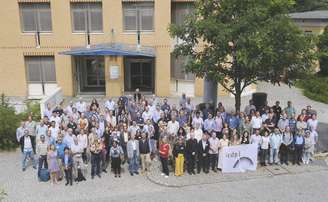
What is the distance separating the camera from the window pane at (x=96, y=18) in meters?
24.4

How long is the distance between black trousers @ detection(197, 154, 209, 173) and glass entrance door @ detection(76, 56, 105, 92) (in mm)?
14031

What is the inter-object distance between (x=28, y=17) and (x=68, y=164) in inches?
587

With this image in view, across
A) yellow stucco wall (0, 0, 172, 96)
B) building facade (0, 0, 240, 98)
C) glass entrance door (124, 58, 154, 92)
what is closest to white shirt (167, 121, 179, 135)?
building facade (0, 0, 240, 98)

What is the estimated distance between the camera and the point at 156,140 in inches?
577

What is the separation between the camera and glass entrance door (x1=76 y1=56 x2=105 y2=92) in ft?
85.4

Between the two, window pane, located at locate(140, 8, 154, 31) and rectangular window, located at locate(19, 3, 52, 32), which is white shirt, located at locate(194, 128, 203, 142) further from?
rectangular window, located at locate(19, 3, 52, 32)

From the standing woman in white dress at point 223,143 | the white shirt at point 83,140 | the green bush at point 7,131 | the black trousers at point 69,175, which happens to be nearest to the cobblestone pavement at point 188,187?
the black trousers at point 69,175

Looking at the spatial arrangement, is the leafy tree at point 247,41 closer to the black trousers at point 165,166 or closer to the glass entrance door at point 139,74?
the black trousers at point 165,166

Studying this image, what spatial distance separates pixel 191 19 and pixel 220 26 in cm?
133

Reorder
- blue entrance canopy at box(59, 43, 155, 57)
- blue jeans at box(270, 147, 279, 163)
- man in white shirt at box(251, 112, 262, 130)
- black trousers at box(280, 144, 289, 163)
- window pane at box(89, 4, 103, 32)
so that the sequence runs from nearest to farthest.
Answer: blue jeans at box(270, 147, 279, 163) → black trousers at box(280, 144, 289, 163) → man in white shirt at box(251, 112, 262, 130) → blue entrance canopy at box(59, 43, 155, 57) → window pane at box(89, 4, 103, 32)

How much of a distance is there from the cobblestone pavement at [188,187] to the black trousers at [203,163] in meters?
0.28

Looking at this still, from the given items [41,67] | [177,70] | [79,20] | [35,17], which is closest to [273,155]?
[177,70]

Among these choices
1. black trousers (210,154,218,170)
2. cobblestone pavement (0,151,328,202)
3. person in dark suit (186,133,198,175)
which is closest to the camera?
cobblestone pavement (0,151,328,202)

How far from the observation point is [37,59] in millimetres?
25266
